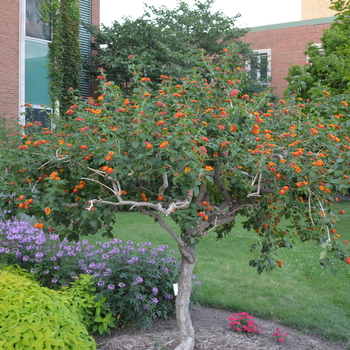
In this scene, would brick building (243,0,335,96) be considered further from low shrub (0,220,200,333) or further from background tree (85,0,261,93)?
low shrub (0,220,200,333)

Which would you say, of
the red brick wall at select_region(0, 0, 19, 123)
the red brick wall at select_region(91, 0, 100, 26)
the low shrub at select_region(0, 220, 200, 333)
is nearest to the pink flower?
the low shrub at select_region(0, 220, 200, 333)

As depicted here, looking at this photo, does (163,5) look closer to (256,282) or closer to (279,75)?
(279,75)

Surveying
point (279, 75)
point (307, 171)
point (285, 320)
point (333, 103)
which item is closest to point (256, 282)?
point (285, 320)

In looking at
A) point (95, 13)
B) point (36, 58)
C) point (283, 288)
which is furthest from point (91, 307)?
point (95, 13)

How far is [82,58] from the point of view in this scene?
14.9 meters

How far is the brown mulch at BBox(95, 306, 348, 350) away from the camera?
3.97 metres

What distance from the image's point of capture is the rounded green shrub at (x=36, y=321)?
9.50 feet

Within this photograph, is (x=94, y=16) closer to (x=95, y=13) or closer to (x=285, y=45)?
(x=95, y=13)

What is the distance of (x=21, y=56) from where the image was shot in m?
12.0

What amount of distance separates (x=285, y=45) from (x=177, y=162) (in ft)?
62.4

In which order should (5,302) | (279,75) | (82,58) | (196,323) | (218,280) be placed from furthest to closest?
(279,75)
(82,58)
(218,280)
(196,323)
(5,302)

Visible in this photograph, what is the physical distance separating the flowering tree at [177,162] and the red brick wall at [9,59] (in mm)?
8737

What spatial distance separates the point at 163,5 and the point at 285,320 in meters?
13.2

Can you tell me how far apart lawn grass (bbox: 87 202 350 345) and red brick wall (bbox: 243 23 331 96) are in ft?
42.7
